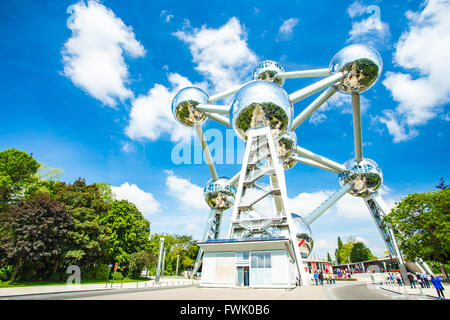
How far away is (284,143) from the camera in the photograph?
2148 cm

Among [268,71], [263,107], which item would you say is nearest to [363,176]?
[268,71]

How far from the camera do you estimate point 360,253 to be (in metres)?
65.5

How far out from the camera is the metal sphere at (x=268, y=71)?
22703 millimetres

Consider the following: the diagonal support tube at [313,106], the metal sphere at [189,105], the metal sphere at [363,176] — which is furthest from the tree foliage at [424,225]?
the metal sphere at [189,105]

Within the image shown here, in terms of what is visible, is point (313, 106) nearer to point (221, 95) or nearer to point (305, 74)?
point (305, 74)

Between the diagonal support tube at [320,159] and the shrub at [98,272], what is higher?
the diagonal support tube at [320,159]

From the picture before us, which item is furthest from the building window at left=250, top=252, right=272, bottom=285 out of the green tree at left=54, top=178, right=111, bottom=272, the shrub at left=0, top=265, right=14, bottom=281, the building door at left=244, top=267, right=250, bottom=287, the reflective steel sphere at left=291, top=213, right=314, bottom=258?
the shrub at left=0, top=265, right=14, bottom=281

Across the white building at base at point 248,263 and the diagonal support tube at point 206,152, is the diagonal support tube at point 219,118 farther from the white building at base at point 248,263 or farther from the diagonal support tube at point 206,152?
the white building at base at point 248,263

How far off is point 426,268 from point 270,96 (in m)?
19.5

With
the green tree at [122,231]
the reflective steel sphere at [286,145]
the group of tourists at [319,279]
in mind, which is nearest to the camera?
the group of tourists at [319,279]

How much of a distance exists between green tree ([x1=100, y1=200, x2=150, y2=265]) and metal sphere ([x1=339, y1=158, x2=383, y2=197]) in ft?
76.3

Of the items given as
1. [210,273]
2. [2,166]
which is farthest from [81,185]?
[210,273]

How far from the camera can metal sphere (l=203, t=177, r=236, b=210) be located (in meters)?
25.8

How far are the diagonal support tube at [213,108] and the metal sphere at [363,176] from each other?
41.5 feet
